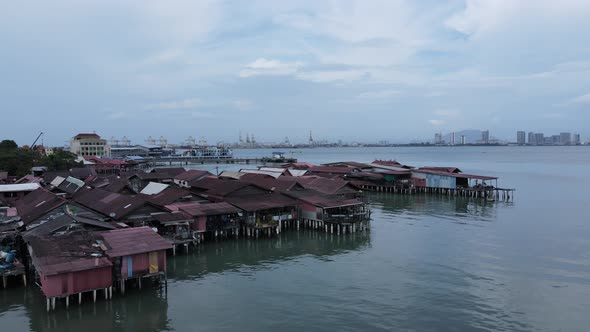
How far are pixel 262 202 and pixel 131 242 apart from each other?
13900mm

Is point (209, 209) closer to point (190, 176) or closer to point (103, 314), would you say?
point (103, 314)

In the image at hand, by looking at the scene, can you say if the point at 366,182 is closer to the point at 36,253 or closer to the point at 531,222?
the point at 531,222

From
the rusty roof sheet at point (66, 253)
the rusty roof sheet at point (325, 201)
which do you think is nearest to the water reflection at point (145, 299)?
the rusty roof sheet at point (66, 253)

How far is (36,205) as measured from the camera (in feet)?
89.0

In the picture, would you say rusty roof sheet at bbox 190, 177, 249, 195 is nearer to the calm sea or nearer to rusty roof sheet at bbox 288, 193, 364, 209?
rusty roof sheet at bbox 288, 193, 364, 209

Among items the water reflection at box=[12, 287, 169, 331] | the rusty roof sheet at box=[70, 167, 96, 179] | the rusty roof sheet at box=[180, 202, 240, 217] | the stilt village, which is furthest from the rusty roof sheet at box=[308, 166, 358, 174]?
the water reflection at box=[12, 287, 169, 331]

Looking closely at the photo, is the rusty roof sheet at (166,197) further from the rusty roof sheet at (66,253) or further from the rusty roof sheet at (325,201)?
the rusty roof sheet at (66,253)

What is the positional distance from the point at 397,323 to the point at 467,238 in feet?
51.5

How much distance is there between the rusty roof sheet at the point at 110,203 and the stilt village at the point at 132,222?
97 mm

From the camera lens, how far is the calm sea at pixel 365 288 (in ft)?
52.5

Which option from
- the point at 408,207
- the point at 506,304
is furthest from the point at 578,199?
the point at 506,304

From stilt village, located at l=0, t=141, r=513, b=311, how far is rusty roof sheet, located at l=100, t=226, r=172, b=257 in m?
0.04

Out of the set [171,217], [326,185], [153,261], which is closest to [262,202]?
[171,217]

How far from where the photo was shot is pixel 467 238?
29.3 m
